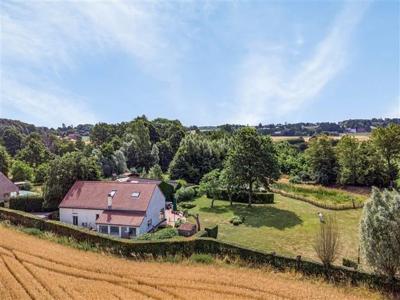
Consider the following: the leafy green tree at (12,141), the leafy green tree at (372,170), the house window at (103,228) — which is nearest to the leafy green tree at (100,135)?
the leafy green tree at (12,141)

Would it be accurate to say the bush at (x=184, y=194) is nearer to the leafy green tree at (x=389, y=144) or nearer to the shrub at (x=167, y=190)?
the shrub at (x=167, y=190)

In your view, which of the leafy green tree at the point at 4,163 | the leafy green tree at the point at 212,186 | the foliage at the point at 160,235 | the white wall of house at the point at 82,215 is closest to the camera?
the foliage at the point at 160,235

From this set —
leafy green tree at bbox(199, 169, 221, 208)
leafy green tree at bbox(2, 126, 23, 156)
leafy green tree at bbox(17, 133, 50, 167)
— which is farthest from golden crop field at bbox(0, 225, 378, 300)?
leafy green tree at bbox(2, 126, 23, 156)

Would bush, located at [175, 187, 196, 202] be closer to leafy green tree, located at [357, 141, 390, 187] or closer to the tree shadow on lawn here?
the tree shadow on lawn

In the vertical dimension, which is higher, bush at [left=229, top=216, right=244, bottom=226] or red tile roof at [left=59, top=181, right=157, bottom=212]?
red tile roof at [left=59, top=181, right=157, bottom=212]

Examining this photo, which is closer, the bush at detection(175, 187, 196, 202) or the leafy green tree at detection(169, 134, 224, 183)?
the bush at detection(175, 187, 196, 202)


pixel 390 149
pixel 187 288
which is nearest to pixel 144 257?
pixel 187 288
